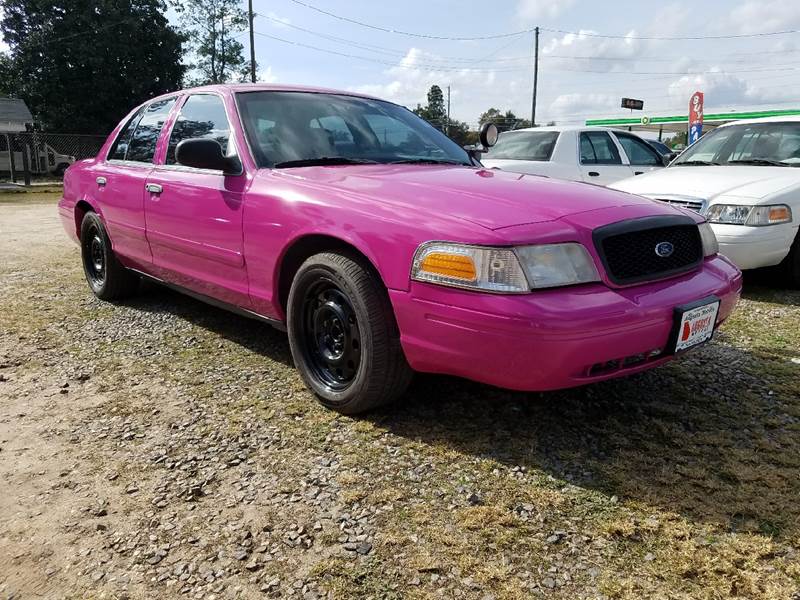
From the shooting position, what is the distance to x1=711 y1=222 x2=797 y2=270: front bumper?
4867 mm

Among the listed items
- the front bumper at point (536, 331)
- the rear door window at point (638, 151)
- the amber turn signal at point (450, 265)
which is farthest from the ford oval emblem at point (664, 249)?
the rear door window at point (638, 151)

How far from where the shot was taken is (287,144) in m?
3.38

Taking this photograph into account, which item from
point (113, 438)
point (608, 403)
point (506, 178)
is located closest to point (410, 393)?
point (608, 403)

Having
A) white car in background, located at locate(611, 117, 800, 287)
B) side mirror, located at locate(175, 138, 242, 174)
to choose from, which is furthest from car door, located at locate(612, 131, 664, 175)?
side mirror, located at locate(175, 138, 242, 174)

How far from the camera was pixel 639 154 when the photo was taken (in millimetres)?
9086

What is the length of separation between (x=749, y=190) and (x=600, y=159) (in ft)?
12.2

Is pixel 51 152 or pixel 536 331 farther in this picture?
pixel 51 152

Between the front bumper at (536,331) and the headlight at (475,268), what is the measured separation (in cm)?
4

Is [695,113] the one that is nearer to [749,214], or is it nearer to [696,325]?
[749,214]

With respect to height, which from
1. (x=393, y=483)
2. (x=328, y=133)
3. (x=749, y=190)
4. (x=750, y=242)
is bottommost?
(x=393, y=483)

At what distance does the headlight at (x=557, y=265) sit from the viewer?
2.28m

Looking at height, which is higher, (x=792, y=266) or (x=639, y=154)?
(x=639, y=154)

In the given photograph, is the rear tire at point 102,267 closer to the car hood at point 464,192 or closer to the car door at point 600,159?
the car hood at point 464,192

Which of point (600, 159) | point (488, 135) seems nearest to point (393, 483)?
point (488, 135)
